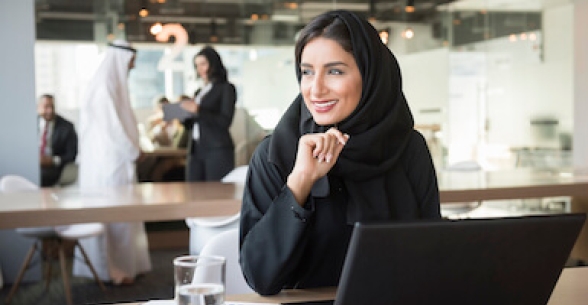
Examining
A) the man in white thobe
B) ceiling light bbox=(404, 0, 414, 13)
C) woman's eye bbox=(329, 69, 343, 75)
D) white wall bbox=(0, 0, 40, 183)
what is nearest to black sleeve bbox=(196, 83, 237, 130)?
the man in white thobe

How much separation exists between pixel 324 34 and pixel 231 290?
750 mm

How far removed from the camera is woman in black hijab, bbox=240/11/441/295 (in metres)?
1.98

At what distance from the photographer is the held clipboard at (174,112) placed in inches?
283

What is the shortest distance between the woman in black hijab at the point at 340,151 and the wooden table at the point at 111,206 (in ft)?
6.04

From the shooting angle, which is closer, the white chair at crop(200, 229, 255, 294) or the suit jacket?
the white chair at crop(200, 229, 255, 294)

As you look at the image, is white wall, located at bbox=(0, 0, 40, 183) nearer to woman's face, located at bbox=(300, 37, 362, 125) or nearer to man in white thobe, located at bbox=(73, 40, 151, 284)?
man in white thobe, located at bbox=(73, 40, 151, 284)

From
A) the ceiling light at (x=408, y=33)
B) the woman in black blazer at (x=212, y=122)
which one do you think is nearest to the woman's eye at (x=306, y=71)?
the woman in black blazer at (x=212, y=122)

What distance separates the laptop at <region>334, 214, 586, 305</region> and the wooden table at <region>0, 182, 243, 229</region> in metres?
2.66

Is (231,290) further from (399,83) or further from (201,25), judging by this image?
(201,25)

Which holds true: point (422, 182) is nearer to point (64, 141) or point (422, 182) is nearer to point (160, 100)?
point (64, 141)

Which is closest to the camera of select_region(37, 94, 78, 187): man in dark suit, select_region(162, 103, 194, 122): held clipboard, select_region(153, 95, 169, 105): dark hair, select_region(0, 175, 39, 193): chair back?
select_region(0, 175, 39, 193): chair back

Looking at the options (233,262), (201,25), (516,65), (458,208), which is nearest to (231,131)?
(201,25)

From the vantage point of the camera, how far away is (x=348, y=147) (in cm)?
201

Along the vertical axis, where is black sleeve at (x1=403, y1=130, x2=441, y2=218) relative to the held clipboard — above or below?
below
